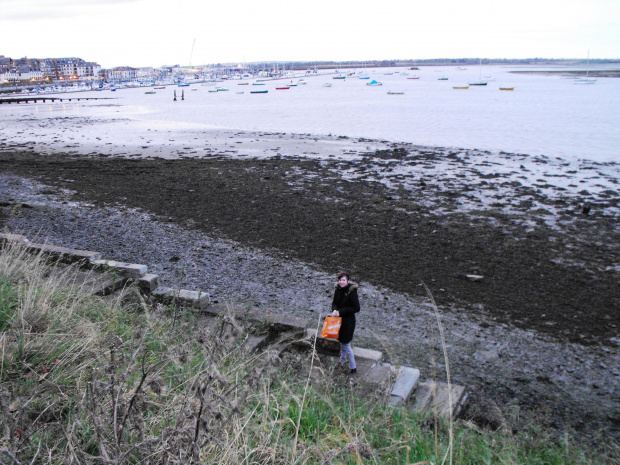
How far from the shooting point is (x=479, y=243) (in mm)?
11070

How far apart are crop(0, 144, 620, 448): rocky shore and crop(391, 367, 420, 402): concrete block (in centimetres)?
64

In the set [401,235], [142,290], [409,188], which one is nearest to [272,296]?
[142,290]

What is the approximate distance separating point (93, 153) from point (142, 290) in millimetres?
18401

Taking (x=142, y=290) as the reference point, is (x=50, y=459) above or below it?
above

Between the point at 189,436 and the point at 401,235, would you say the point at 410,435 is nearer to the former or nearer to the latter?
the point at 189,436

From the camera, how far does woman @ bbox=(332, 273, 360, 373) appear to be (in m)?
5.65

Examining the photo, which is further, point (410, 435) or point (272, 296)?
point (272, 296)

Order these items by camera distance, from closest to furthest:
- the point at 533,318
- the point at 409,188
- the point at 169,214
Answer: the point at 533,318 < the point at 169,214 < the point at 409,188

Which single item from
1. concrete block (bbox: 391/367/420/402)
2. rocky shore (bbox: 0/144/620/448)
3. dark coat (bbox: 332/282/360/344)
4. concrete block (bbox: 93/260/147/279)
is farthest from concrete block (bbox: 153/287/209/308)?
concrete block (bbox: 391/367/420/402)

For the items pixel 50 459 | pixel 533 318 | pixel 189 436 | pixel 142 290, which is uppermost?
pixel 189 436

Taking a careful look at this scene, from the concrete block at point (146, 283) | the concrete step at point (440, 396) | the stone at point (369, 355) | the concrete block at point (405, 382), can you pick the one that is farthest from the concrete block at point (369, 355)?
the concrete block at point (146, 283)

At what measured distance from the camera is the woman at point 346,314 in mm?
5648

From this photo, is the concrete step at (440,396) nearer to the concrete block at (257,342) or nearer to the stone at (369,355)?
the stone at (369,355)

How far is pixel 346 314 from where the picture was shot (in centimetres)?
571
